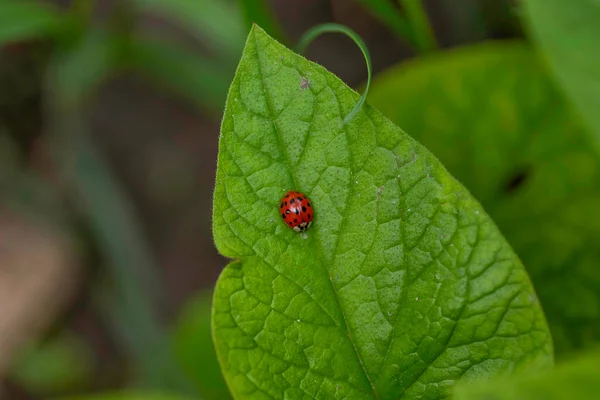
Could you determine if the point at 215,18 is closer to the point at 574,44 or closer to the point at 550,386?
the point at 574,44

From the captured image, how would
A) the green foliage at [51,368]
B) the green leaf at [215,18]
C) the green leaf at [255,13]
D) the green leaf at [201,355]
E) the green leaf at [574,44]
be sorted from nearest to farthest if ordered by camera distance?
1. the green leaf at [574,44]
2. the green leaf at [255,13]
3. the green leaf at [201,355]
4. the green leaf at [215,18]
5. the green foliage at [51,368]

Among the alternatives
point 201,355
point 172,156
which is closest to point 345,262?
point 201,355

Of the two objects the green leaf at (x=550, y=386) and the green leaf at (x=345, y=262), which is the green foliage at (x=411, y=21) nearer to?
the green leaf at (x=345, y=262)

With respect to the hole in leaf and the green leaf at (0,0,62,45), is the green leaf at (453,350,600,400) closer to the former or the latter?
the hole in leaf

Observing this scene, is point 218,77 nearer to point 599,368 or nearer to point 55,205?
point 55,205

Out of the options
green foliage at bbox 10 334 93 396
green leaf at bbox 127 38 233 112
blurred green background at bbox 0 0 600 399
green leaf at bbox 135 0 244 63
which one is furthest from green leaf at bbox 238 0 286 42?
green foliage at bbox 10 334 93 396

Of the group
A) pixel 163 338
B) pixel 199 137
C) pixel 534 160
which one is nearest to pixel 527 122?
pixel 534 160

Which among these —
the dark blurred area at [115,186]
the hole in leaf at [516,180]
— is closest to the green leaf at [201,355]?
the dark blurred area at [115,186]
